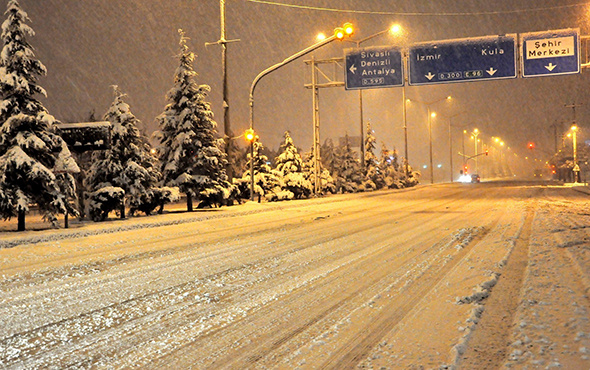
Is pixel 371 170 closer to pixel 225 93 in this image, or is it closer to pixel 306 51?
pixel 225 93

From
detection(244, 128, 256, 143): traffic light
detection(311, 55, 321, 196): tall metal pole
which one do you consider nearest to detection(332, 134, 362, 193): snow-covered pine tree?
detection(311, 55, 321, 196): tall metal pole

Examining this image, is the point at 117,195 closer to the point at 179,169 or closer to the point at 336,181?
the point at 179,169

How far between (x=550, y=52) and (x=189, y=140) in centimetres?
2109

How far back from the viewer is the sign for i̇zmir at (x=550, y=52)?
29344 mm

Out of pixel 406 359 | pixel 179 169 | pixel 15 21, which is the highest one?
pixel 15 21

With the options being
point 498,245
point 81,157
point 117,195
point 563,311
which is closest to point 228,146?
point 117,195

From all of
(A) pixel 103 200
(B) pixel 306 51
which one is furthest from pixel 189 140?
(B) pixel 306 51

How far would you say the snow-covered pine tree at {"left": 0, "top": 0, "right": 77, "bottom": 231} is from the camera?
1598 cm

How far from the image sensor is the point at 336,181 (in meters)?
54.1

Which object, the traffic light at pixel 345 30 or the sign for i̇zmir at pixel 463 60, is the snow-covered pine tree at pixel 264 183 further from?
the traffic light at pixel 345 30

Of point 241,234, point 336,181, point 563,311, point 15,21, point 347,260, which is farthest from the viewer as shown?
point 336,181

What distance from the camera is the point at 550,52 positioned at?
97.7 ft

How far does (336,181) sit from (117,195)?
35.5m

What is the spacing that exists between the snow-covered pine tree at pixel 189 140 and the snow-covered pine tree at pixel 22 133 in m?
8.52
